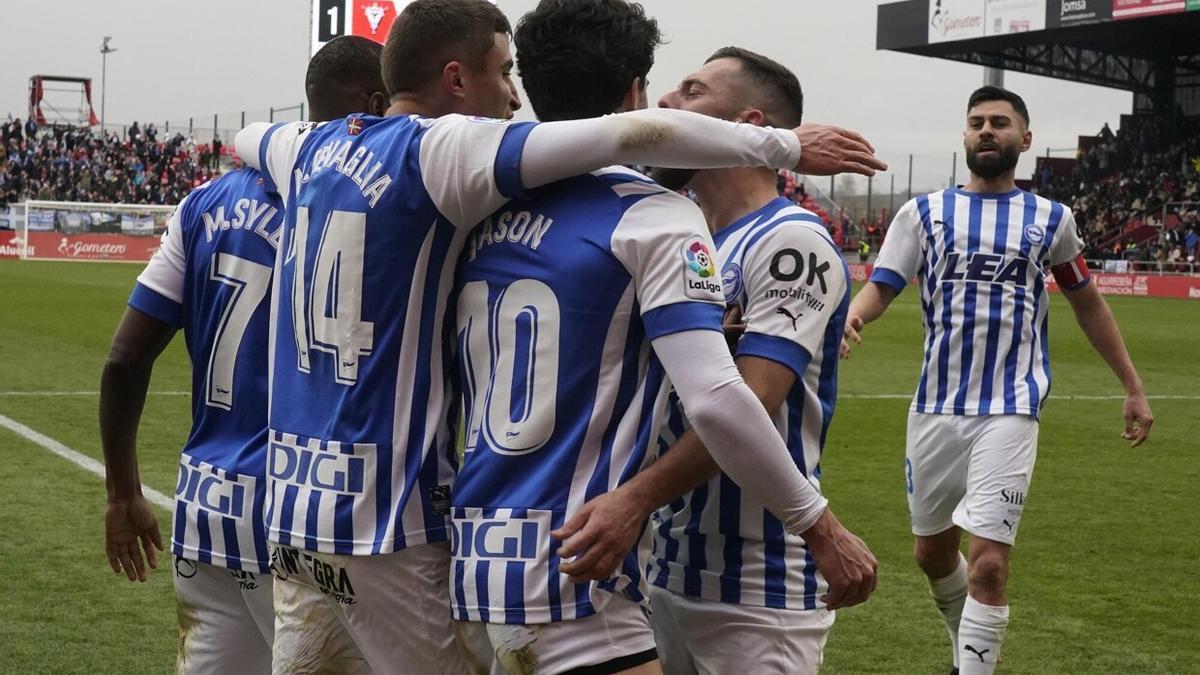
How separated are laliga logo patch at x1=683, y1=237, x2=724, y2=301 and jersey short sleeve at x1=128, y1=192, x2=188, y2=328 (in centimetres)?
143

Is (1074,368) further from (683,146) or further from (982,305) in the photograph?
(683,146)

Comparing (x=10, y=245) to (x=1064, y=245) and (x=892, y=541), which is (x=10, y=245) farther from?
(x=1064, y=245)

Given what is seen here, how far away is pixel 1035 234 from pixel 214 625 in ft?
11.8

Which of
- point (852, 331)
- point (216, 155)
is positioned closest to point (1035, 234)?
point (852, 331)

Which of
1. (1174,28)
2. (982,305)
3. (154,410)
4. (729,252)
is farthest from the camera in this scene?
(1174,28)

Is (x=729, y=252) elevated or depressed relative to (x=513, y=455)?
elevated

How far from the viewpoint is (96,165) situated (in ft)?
168

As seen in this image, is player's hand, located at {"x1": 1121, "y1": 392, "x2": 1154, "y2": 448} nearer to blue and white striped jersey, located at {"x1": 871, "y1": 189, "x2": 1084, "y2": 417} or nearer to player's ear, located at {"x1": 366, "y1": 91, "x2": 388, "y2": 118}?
blue and white striped jersey, located at {"x1": 871, "y1": 189, "x2": 1084, "y2": 417}

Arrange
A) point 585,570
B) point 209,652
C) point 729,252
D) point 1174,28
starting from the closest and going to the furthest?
point 585,570, point 729,252, point 209,652, point 1174,28

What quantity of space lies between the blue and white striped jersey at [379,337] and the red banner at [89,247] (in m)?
39.9

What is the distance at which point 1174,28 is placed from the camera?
136 ft

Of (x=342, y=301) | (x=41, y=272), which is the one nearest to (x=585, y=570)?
(x=342, y=301)

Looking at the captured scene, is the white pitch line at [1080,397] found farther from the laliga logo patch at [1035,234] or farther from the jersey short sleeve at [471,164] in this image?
the jersey short sleeve at [471,164]

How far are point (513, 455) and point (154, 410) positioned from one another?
10.2 m
